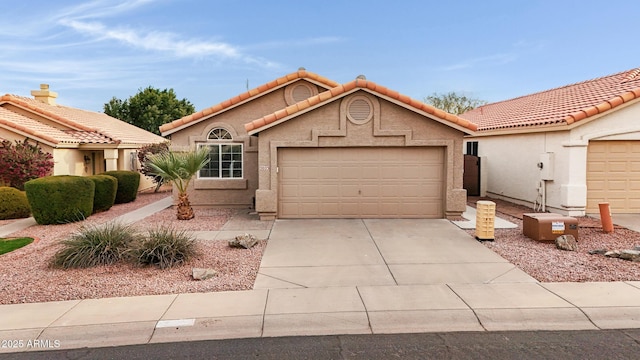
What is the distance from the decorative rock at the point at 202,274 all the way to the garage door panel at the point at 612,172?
11.7 metres

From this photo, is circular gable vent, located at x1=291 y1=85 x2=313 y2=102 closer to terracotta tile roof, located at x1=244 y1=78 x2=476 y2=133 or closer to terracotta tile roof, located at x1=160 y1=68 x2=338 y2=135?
terracotta tile roof, located at x1=160 y1=68 x2=338 y2=135

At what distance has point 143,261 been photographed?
801cm

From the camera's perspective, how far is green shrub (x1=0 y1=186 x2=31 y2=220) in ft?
45.1

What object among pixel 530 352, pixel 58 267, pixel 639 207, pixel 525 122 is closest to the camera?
pixel 530 352

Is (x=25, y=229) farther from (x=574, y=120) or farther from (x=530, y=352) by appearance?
(x=574, y=120)

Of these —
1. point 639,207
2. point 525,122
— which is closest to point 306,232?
point 525,122

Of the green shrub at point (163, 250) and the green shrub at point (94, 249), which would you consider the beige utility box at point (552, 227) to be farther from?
the green shrub at point (94, 249)

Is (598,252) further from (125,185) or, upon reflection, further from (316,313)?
(125,185)

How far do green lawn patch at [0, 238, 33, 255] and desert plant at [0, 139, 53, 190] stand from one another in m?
4.73

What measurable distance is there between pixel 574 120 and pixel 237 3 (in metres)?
12.5

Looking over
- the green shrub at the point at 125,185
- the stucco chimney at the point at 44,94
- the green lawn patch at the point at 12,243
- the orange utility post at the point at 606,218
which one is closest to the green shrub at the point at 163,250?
the green lawn patch at the point at 12,243

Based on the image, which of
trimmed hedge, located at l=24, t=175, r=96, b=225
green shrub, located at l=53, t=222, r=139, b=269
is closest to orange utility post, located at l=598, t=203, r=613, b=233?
green shrub, located at l=53, t=222, r=139, b=269

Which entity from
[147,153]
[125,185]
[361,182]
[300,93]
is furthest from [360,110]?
[147,153]

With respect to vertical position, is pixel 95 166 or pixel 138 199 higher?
pixel 95 166
